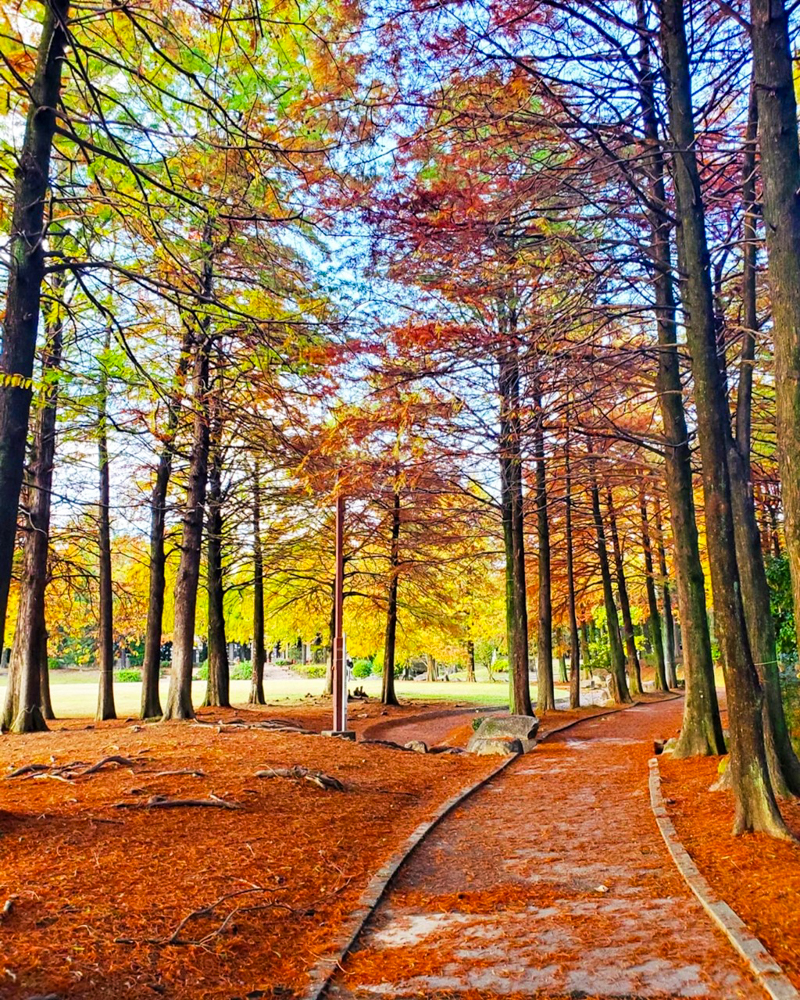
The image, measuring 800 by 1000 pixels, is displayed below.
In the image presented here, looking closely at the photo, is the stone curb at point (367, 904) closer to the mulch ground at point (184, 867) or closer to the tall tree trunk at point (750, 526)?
the mulch ground at point (184, 867)

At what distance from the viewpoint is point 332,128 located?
7.16 metres

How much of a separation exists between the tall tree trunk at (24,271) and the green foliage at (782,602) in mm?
12494

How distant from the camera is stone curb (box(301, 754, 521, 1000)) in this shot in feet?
11.6

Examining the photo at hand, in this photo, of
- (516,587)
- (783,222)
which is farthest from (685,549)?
(516,587)

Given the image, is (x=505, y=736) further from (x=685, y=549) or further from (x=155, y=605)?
(x=155, y=605)

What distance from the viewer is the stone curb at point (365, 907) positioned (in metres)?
3.52

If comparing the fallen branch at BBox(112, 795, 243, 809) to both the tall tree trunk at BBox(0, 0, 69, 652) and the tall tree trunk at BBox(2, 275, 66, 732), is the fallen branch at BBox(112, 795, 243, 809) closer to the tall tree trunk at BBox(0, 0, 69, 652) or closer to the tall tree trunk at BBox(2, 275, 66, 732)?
the tall tree trunk at BBox(0, 0, 69, 652)

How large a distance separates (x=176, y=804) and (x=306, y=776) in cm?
184

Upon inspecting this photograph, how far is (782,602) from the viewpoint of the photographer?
13.6m

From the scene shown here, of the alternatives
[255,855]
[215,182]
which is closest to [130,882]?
[255,855]

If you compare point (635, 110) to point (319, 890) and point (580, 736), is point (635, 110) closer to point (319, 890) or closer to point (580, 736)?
point (319, 890)

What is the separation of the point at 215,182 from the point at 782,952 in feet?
23.1

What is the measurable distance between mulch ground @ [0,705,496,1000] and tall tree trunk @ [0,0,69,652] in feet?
5.73

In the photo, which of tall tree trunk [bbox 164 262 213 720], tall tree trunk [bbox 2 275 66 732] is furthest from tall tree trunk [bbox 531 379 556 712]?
tall tree trunk [bbox 2 275 66 732]
